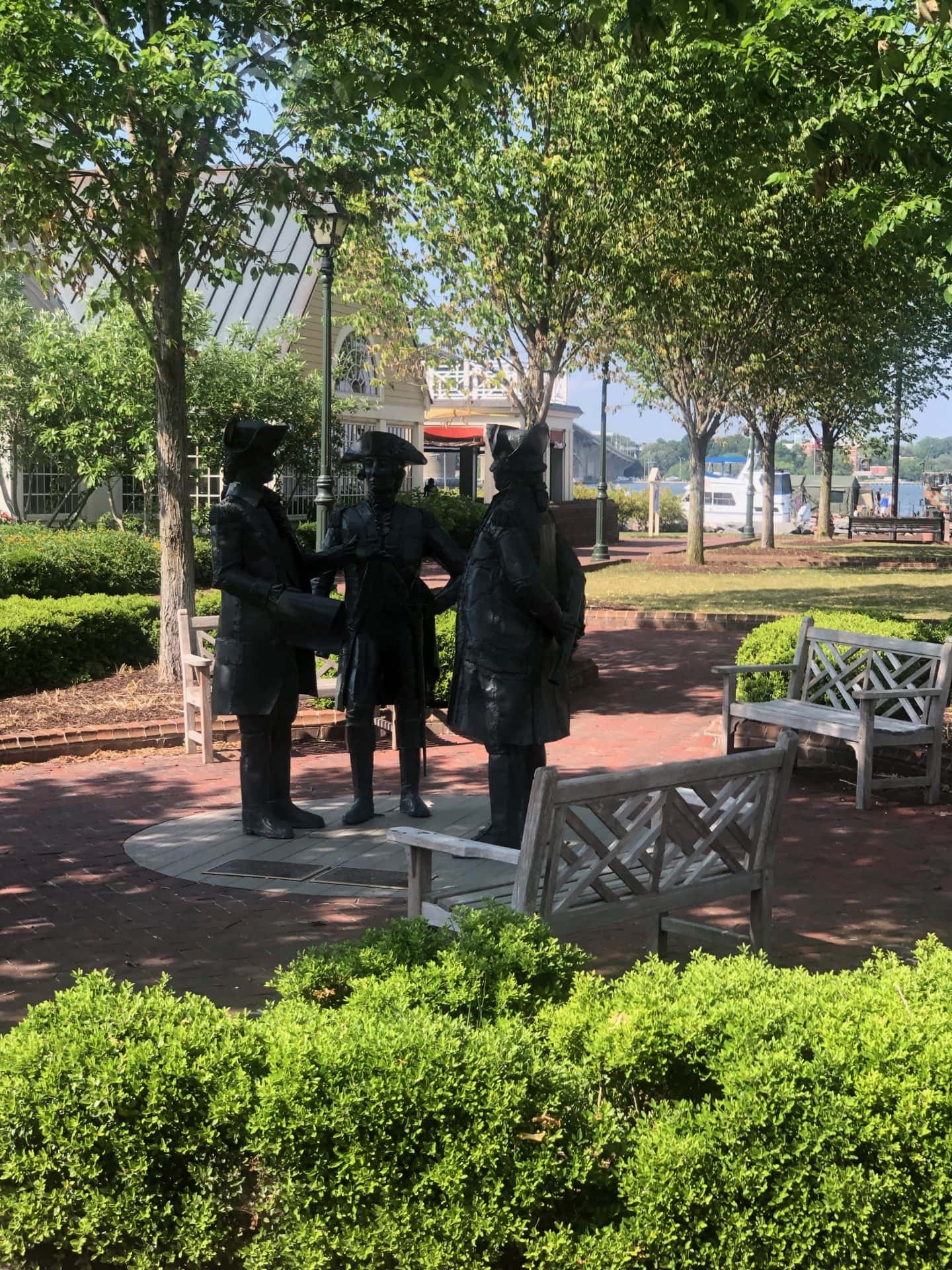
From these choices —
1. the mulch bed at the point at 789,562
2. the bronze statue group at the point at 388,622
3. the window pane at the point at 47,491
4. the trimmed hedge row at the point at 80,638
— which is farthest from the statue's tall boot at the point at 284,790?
the mulch bed at the point at 789,562

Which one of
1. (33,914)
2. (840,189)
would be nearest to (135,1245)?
(33,914)

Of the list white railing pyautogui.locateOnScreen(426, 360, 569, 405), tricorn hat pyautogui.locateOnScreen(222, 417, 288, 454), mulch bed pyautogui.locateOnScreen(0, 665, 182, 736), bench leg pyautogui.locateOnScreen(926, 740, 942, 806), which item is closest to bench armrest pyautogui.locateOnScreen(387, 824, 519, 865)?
tricorn hat pyautogui.locateOnScreen(222, 417, 288, 454)

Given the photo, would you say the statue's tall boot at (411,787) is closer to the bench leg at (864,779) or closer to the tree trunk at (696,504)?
the bench leg at (864,779)

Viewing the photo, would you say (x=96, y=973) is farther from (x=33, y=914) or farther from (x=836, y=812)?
(x=836, y=812)

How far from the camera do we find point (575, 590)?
6328 mm

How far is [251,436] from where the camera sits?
6.88m

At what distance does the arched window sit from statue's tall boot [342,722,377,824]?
20679 mm

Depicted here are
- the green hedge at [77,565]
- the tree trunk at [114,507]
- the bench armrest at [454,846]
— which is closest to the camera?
the bench armrest at [454,846]

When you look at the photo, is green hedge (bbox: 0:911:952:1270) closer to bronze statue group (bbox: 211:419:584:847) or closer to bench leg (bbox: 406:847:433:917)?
bench leg (bbox: 406:847:433:917)

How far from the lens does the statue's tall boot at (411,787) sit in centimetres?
726

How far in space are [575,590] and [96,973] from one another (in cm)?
330

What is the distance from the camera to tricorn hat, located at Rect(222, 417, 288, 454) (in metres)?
6.88

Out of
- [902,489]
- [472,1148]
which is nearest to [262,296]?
[472,1148]

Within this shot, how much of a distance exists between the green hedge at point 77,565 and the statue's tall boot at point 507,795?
353 inches
